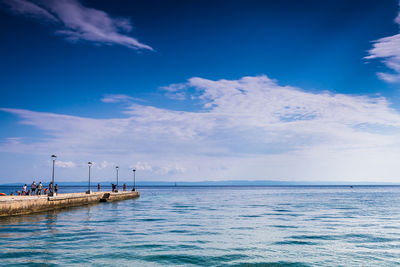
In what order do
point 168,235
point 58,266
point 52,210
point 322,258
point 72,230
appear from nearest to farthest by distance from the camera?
point 58,266
point 322,258
point 168,235
point 72,230
point 52,210

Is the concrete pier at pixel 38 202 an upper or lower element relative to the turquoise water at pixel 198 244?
upper

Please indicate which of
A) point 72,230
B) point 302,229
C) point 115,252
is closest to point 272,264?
point 115,252

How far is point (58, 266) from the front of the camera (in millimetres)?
14141

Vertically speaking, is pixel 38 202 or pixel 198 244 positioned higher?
pixel 38 202

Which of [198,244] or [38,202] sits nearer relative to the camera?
[198,244]

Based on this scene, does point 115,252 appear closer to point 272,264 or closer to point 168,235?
point 168,235

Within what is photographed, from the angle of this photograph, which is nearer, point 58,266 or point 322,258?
point 58,266

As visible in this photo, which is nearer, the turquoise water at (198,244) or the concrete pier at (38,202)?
the turquoise water at (198,244)

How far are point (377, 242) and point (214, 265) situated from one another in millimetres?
11434

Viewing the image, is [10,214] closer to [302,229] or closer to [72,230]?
[72,230]

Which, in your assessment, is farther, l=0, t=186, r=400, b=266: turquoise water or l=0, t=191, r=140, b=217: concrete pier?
l=0, t=191, r=140, b=217: concrete pier

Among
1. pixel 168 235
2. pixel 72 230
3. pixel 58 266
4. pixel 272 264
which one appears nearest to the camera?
pixel 58 266

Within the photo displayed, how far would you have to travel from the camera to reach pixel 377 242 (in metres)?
20.3

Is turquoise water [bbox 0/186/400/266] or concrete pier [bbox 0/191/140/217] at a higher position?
concrete pier [bbox 0/191/140/217]
